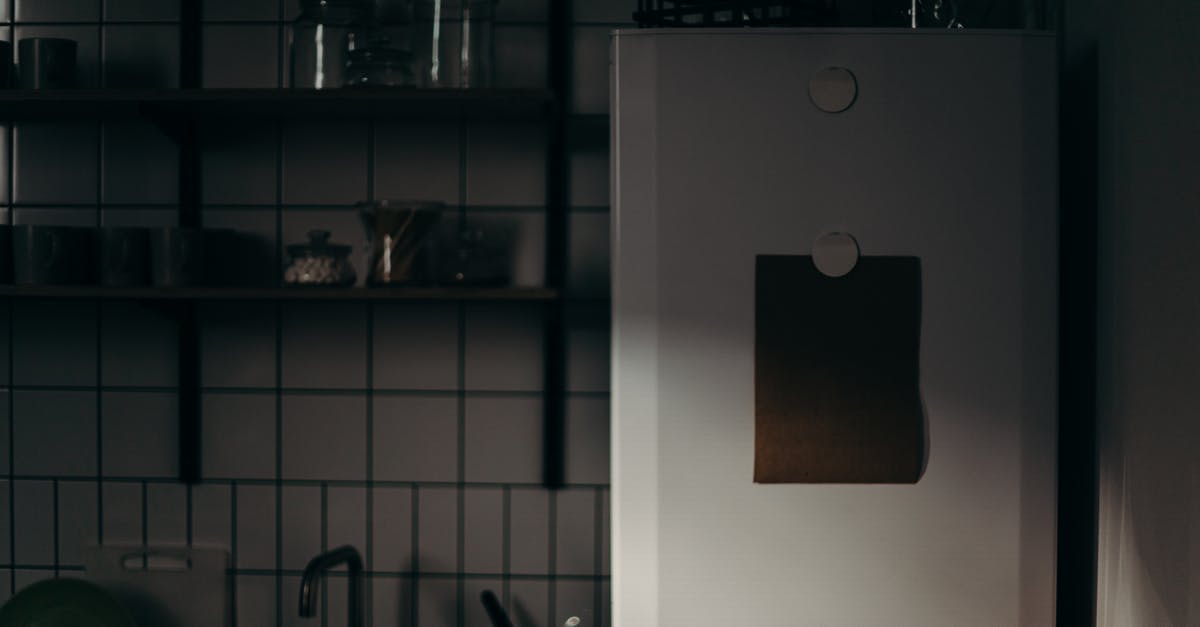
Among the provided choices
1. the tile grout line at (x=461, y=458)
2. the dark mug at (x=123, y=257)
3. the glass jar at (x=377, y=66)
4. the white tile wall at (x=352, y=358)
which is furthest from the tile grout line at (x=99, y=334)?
the tile grout line at (x=461, y=458)

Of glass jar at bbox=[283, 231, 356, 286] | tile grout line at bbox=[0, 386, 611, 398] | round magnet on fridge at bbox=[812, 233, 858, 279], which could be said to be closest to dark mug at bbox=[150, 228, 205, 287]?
glass jar at bbox=[283, 231, 356, 286]

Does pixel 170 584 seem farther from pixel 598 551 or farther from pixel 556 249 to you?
pixel 556 249

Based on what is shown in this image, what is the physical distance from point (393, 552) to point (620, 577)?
675mm

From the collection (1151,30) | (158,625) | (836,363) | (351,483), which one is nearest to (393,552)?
(351,483)

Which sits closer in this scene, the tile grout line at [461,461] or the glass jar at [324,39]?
the glass jar at [324,39]

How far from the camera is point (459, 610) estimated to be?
1756 mm

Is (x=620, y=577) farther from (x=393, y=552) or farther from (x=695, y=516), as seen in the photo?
(x=393, y=552)

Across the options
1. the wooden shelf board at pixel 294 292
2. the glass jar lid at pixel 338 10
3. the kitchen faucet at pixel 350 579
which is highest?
the glass jar lid at pixel 338 10

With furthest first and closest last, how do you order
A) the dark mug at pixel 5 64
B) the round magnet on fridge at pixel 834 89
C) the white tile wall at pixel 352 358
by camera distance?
1. the white tile wall at pixel 352 358
2. the dark mug at pixel 5 64
3. the round magnet on fridge at pixel 834 89

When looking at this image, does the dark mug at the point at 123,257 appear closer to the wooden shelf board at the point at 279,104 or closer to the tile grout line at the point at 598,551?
the wooden shelf board at the point at 279,104

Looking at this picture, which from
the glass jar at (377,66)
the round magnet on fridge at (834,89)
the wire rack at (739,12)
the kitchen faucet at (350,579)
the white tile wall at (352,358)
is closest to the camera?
the round magnet on fridge at (834,89)

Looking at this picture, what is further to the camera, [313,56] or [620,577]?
[313,56]

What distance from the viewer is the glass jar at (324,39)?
156 cm

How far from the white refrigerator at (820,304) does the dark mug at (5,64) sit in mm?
1125
